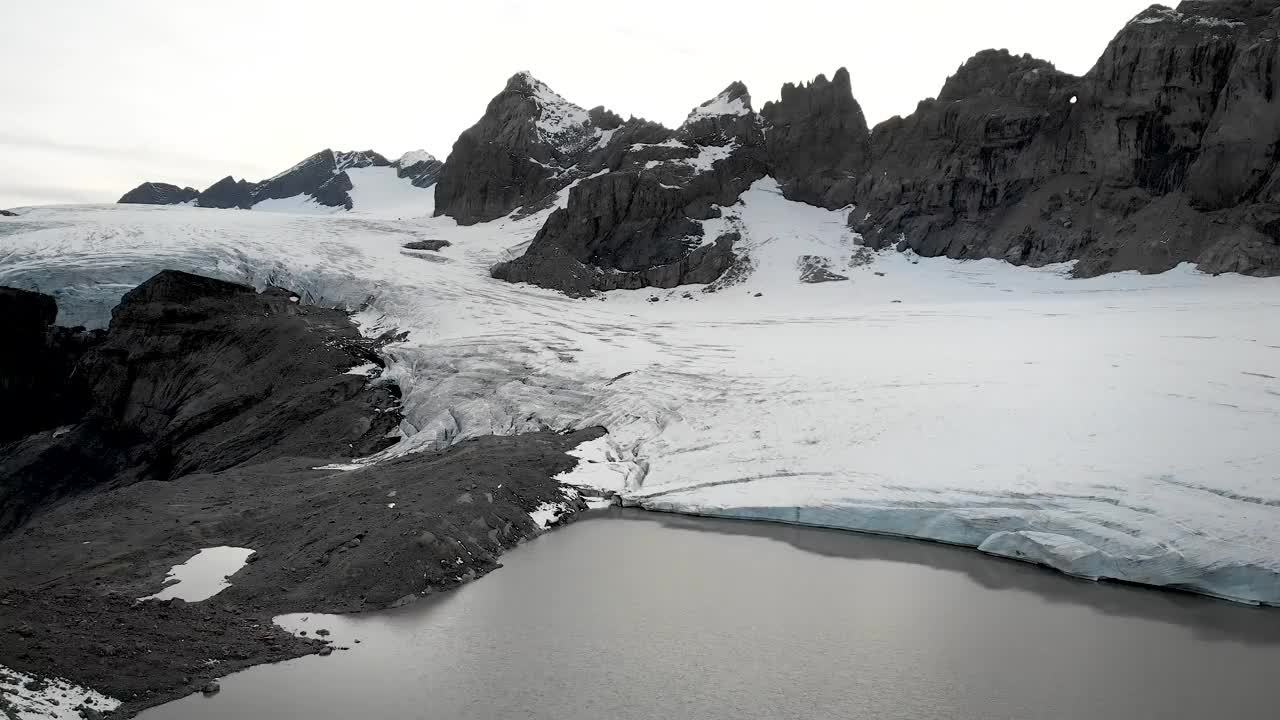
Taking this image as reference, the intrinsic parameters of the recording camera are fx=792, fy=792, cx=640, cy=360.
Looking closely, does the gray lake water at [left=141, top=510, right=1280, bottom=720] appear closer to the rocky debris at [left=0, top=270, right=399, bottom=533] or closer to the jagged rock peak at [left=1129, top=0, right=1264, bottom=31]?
the rocky debris at [left=0, top=270, right=399, bottom=533]

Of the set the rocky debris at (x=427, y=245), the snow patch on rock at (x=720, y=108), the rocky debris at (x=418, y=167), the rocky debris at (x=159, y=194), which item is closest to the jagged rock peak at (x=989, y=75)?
the snow patch on rock at (x=720, y=108)

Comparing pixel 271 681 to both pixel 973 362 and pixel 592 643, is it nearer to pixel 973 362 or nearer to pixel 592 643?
pixel 592 643

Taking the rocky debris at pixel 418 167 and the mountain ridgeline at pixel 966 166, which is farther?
the rocky debris at pixel 418 167

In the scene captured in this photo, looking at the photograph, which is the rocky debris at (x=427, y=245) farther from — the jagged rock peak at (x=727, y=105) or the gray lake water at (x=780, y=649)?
the gray lake water at (x=780, y=649)

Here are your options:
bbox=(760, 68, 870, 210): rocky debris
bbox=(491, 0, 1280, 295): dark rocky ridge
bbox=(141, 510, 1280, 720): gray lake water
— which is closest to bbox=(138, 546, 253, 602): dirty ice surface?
bbox=(141, 510, 1280, 720): gray lake water

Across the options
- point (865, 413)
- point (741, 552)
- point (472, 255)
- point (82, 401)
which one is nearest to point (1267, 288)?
point (865, 413)

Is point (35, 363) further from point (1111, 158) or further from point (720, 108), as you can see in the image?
point (1111, 158)
